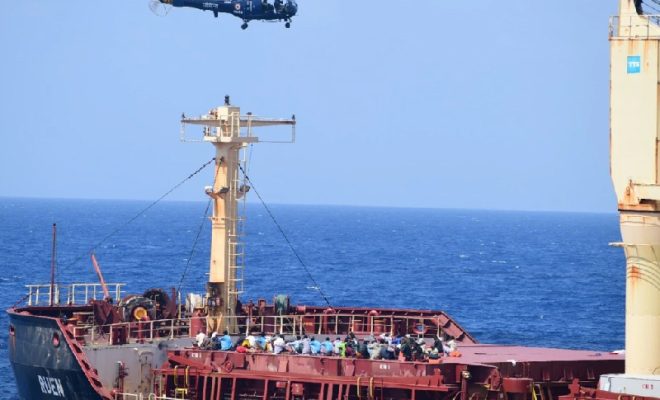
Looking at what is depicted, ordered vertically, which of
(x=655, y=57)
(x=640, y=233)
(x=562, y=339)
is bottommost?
(x=562, y=339)

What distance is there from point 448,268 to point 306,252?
25.9 meters

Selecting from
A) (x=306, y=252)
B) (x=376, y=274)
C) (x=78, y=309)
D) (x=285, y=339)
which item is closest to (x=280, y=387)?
(x=285, y=339)

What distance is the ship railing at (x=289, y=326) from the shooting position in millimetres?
39250

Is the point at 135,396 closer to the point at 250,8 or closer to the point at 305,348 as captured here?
the point at 305,348

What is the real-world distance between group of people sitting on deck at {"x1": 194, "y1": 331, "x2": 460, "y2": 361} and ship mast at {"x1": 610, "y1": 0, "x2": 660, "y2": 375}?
5.25 metres

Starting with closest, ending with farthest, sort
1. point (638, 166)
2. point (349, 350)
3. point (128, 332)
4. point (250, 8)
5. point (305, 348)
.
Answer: point (638, 166) < point (349, 350) < point (305, 348) < point (128, 332) < point (250, 8)

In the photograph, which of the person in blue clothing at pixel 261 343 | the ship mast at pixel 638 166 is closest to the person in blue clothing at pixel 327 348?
the person in blue clothing at pixel 261 343

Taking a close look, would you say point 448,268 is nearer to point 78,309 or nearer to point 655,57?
point 78,309

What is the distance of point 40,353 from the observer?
38.9m

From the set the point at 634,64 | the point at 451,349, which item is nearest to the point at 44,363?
the point at 451,349

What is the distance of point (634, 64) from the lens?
30.5 meters

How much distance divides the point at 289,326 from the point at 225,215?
13.3 feet

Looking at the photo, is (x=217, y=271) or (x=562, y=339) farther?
(x=562, y=339)

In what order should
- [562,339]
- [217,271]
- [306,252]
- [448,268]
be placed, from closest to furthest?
1. [217,271]
2. [562,339]
3. [448,268]
4. [306,252]
